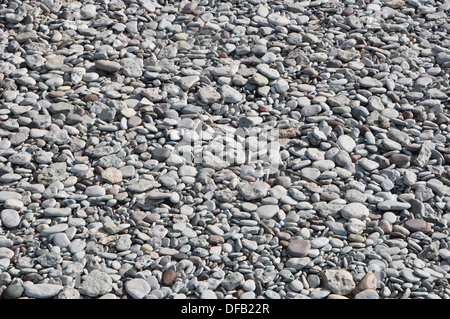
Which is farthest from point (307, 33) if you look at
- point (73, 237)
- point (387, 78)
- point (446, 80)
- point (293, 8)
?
point (73, 237)

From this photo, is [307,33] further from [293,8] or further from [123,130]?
[123,130]

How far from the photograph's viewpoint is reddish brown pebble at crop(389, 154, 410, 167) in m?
3.09

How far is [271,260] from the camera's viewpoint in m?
2.60

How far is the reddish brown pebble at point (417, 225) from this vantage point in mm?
2742

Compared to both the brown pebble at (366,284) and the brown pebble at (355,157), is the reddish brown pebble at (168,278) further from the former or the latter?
the brown pebble at (355,157)

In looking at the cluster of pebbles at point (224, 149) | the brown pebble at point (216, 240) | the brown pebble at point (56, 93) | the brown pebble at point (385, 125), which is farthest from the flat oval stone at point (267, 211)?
the brown pebble at point (56, 93)

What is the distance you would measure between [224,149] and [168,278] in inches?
35.2

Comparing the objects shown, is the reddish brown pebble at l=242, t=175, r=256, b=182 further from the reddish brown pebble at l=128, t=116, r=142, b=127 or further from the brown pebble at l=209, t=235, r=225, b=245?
the reddish brown pebble at l=128, t=116, r=142, b=127

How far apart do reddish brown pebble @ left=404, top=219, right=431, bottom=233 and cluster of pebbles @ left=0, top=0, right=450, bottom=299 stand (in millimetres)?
10

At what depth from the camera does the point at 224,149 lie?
314 cm

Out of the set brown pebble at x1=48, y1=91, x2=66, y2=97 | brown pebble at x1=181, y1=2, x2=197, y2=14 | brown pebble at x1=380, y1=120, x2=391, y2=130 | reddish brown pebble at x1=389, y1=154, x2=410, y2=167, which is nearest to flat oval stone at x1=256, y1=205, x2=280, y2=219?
reddish brown pebble at x1=389, y1=154, x2=410, y2=167

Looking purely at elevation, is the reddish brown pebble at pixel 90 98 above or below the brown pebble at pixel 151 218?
above

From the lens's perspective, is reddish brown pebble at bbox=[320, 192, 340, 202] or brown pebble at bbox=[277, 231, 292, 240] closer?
brown pebble at bbox=[277, 231, 292, 240]

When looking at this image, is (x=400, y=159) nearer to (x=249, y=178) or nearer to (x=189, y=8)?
(x=249, y=178)
